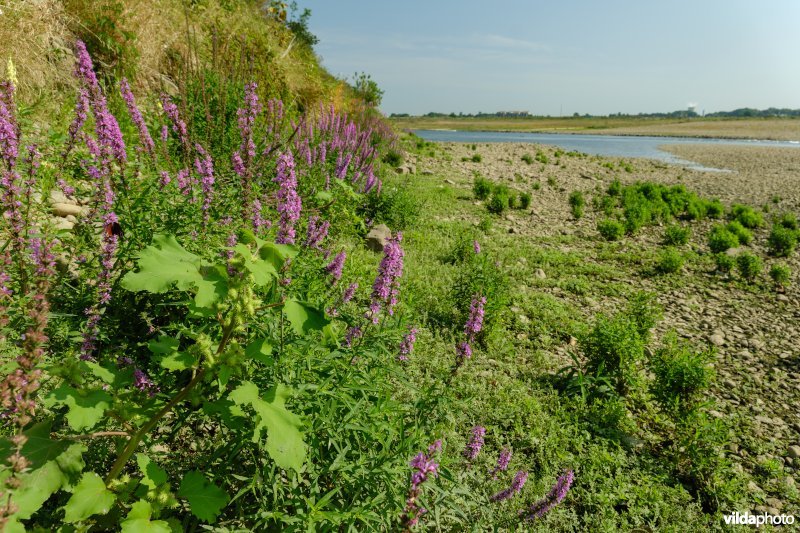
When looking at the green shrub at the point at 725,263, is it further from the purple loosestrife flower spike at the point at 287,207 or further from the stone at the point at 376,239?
the purple loosestrife flower spike at the point at 287,207

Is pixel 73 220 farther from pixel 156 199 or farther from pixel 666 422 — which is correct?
pixel 666 422

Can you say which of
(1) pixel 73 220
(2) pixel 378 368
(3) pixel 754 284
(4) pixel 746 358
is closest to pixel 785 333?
(4) pixel 746 358

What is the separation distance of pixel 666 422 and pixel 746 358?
8.17ft

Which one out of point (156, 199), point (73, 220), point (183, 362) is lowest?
point (183, 362)

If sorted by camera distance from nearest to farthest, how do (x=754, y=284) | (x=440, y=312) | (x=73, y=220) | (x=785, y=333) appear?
(x=73, y=220) → (x=440, y=312) → (x=785, y=333) → (x=754, y=284)

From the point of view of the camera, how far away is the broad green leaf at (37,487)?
144 centimetres

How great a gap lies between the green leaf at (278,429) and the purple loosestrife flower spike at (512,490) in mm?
1939

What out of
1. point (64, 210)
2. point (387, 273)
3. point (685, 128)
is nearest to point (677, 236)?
point (387, 273)

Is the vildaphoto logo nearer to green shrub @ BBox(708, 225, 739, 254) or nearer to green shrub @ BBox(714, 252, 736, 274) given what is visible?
green shrub @ BBox(714, 252, 736, 274)

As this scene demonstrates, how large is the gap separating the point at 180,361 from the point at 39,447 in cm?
55

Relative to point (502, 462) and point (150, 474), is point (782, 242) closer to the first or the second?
point (502, 462)

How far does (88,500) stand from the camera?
164 cm

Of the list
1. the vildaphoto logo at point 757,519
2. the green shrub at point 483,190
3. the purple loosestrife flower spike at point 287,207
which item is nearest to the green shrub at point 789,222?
the green shrub at point 483,190

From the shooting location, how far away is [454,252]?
770cm
